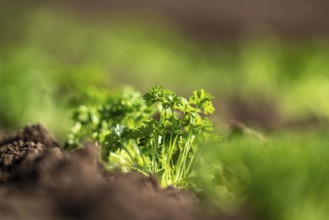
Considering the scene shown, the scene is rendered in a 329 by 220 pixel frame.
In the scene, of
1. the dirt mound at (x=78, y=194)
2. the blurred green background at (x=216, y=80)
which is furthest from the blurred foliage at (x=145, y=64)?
the dirt mound at (x=78, y=194)

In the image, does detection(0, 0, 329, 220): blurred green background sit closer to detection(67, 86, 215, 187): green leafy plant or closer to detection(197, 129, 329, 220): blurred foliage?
detection(197, 129, 329, 220): blurred foliage

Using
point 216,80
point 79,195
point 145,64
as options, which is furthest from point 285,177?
point 145,64

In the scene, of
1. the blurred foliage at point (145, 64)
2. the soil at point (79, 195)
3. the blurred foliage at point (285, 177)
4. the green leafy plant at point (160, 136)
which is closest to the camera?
the soil at point (79, 195)

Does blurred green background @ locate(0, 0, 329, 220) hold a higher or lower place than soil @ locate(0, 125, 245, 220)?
higher

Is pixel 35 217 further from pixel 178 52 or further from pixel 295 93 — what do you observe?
pixel 178 52

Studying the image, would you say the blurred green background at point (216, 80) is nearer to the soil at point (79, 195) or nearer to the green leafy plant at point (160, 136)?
the green leafy plant at point (160, 136)

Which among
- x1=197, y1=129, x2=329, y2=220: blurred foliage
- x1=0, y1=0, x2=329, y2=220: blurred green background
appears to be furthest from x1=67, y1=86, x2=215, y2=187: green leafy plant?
x1=197, y1=129, x2=329, y2=220: blurred foliage
